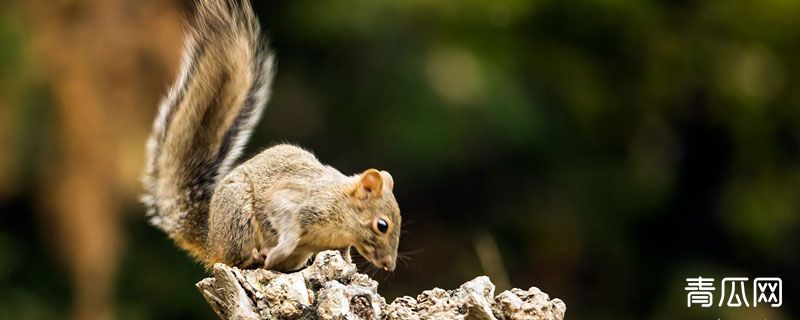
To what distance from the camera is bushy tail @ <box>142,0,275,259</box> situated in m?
3.06

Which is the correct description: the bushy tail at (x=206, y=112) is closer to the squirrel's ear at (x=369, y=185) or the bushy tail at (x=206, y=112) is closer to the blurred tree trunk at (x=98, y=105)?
the squirrel's ear at (x=369, y=185)

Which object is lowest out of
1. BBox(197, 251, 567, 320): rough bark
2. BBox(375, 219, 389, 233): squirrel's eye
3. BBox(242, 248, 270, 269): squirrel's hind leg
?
BBox(197, 251, 567, 320): rough bark

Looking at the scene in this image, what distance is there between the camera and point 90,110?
5.75 meters

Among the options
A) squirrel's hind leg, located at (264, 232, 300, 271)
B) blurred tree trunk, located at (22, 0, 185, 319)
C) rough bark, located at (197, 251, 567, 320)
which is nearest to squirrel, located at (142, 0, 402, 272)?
squirrel's hind leg, located at (264, 232, 300, 271)

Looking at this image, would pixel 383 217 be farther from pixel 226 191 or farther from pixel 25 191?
pixel 25 191

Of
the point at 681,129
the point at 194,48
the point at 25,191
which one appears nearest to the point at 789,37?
the point at 681,129

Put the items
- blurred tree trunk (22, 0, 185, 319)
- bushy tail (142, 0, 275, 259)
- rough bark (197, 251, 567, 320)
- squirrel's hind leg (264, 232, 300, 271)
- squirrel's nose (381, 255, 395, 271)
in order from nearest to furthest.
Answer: rough bark (197, 251, 567, 320), squirrel's hind leg (264, 232, 300, 271), squirrel's nose (381, 255, 395, 271), bushy tail (142, 0, 275, 259), blurred tree trunk (22, 0, 185, 319)

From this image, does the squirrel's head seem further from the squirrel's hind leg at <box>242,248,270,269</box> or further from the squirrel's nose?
the squirrel's hind leg at <box>242,248,270,269</box>

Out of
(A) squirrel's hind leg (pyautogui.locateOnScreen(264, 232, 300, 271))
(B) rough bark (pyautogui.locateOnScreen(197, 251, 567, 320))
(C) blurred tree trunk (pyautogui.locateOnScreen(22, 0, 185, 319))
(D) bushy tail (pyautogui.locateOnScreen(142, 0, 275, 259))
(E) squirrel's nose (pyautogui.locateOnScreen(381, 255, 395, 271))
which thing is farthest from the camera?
(C) blurred tree trunk (pyautogui.locateOnScreen(22, 0, 185, 319))

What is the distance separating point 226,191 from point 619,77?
456 centimetres

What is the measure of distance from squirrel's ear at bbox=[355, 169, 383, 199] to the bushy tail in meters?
0.34

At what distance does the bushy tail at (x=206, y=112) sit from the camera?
3061mm

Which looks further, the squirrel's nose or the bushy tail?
the bushy tail

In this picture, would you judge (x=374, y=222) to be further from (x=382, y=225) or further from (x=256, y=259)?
(x=256, y=259)
